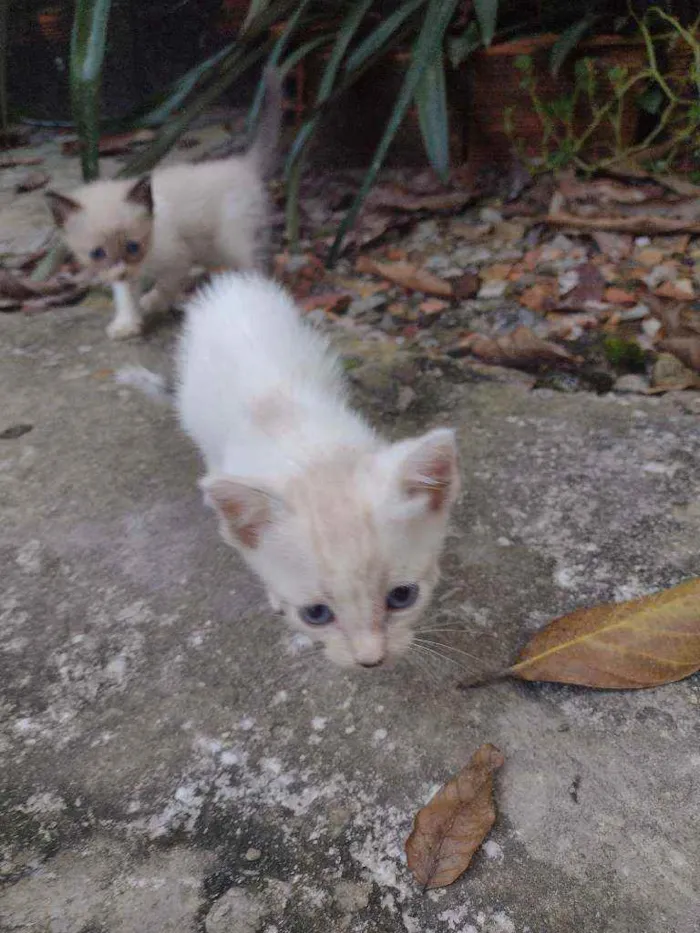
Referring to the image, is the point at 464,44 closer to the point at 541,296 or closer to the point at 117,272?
the point at 541,296

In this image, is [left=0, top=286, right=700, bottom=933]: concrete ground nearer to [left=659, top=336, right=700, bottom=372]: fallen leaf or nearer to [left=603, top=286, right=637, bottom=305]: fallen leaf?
[left=659, top=336, right=700, bottom=372]: fallen leaf

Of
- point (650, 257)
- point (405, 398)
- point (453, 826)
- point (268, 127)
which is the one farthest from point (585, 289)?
point (453, 826)

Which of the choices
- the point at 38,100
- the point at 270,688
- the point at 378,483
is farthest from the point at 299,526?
the point at 38,100

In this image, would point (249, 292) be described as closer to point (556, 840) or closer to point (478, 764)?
point (478, 764)

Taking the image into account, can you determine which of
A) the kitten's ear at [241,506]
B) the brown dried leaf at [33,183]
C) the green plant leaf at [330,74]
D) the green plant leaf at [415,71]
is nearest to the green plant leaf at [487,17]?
the green plant leaf at [415,71]

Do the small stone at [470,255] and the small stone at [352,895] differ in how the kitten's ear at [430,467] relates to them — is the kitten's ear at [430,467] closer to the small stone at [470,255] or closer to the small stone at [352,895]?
the small stone at [352,895]
